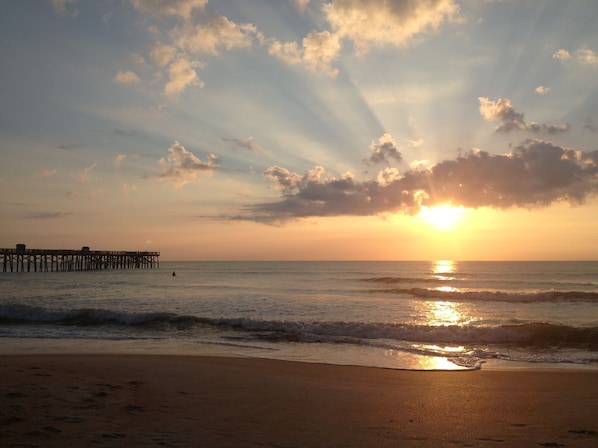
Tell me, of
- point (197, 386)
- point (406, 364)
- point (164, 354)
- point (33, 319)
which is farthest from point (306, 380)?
point (33, 319)

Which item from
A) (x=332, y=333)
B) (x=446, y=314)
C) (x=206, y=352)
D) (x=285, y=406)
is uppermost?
(x=285, y=406)

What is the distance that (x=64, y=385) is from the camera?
816 centimetres

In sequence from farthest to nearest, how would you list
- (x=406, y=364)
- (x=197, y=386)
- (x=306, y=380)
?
(x=406, y=364) < (x=306, y=380) < (x=197, y=386)

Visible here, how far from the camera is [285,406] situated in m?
7.44

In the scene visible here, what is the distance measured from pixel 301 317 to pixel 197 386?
1398 centimetres

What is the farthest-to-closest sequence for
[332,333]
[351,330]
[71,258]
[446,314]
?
[71,258]
[446,314]
[351,330]
[332,333]

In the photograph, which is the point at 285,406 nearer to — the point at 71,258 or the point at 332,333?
the point at 332,333


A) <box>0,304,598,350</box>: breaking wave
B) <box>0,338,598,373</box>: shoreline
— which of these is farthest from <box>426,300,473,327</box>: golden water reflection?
<box>0,338,598,373</box>: shoreline

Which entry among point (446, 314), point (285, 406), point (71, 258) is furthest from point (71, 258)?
point (285, 406)

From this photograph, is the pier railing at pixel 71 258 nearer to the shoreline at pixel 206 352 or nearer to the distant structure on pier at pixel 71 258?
the distant structure on pier at pixel 71 258

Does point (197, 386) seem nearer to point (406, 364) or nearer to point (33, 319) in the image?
point (406, 364)

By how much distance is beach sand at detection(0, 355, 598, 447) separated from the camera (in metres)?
5.73

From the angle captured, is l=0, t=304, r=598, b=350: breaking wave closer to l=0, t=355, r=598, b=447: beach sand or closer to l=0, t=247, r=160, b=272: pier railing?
l=0, t=355, r=598, b=447: beach sand

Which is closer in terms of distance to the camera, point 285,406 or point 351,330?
point 285,406
